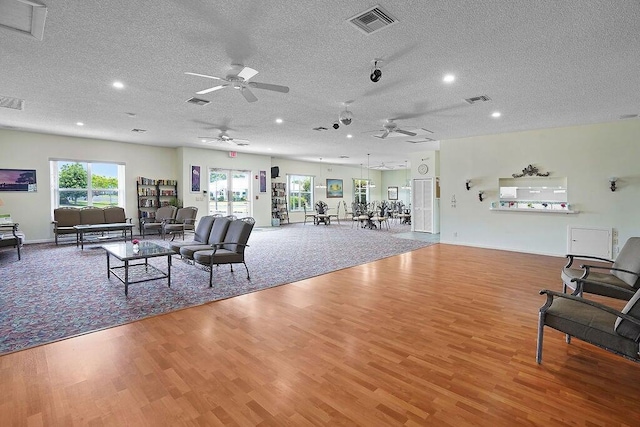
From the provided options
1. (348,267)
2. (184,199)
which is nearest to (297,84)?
(348,267)

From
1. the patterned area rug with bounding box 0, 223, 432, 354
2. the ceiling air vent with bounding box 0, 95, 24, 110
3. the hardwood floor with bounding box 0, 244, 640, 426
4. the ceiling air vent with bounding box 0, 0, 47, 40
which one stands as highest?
the ceiling air vent with bounding box 0, 95, 24, 110

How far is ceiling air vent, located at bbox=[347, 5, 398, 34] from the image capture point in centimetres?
266

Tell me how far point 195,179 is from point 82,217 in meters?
3.32

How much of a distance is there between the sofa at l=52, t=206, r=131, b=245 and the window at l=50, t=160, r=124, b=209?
566 millimetres

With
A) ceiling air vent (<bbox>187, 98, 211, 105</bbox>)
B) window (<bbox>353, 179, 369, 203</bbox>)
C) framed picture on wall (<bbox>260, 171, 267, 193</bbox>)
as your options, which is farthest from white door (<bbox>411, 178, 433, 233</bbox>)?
ceiling air vent (<bbox>187, 98, 211, 105</bbox>)

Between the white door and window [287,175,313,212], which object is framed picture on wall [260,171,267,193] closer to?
window [287,175,313,212]

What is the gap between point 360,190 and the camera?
59.1ft

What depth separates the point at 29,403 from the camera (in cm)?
A: 198

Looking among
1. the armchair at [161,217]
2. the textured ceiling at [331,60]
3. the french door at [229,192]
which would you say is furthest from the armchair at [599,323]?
the french door at [229,192]

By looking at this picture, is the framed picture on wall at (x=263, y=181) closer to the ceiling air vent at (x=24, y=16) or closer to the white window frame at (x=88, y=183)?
the white window frame at (x=88, y=183)

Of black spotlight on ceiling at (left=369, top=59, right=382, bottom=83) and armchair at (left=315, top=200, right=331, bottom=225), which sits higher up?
black spotlight on ceiling at (left=369, top=59, right=382, bottom=83)

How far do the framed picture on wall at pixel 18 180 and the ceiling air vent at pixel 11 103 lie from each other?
3.21m

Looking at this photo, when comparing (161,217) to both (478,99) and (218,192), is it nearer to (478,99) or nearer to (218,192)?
(218,192)

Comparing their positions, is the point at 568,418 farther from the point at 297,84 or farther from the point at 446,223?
the point at 446,223
